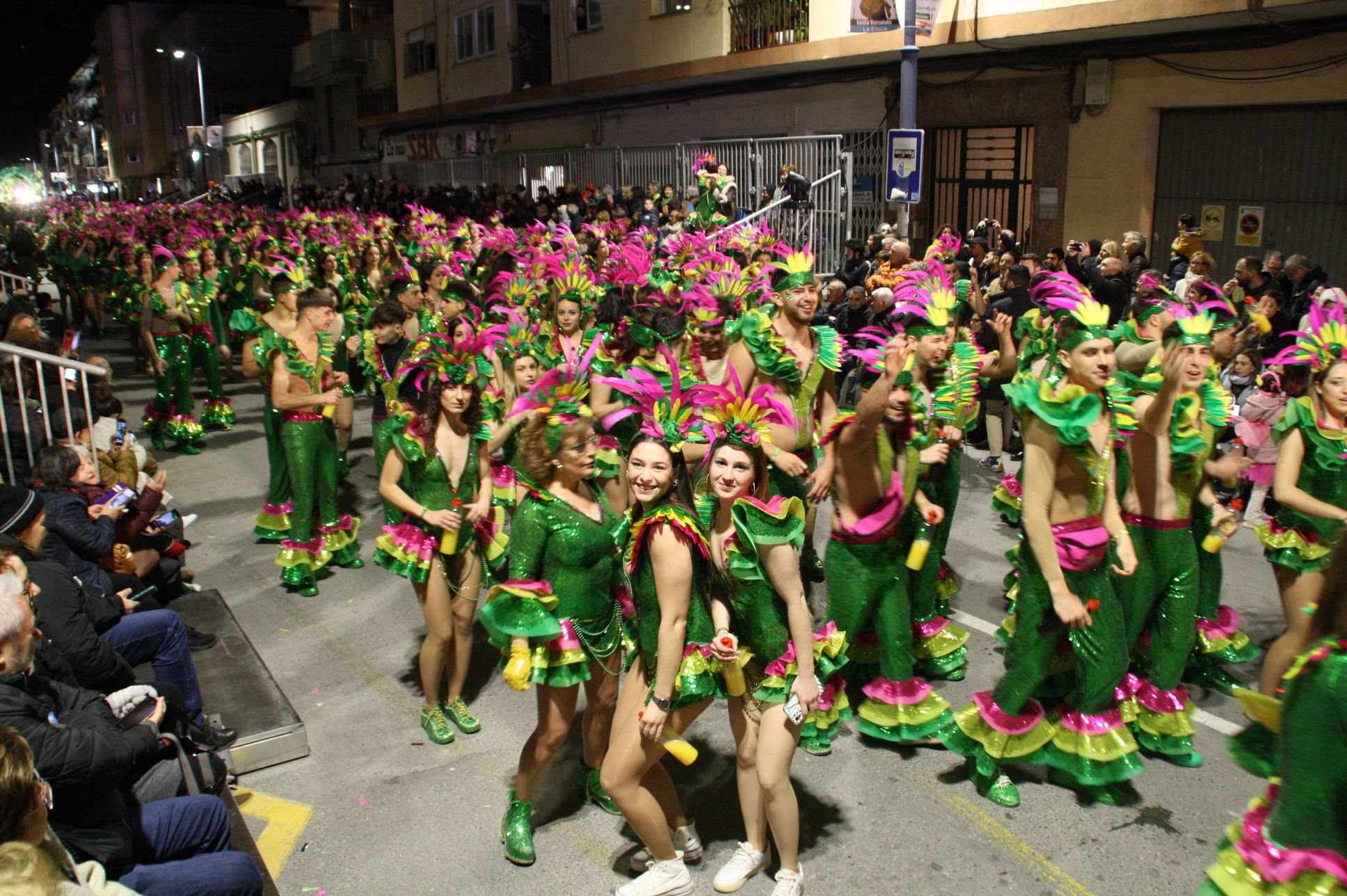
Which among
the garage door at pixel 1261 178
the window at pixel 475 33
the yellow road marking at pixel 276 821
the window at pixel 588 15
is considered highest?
the window at pixel 475 33

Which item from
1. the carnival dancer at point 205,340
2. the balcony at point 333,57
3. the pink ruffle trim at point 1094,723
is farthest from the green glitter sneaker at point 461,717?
the balcony at point 333,57

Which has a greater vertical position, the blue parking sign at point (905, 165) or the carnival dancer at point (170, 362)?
the blue parking sign at point (905, 165)

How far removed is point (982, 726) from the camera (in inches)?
191

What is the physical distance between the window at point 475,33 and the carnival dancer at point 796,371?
80.7 feet

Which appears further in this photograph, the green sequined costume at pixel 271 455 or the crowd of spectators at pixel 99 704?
the green sequined costume at pixel 271 455

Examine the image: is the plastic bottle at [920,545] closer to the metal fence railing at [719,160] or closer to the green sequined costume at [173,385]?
the green sequined costume at [173,385]

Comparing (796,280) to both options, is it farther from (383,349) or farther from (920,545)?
(383,349)

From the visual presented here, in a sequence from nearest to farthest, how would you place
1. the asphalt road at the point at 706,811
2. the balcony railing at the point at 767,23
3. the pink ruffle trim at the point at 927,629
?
the asphalt road at the point at 706,811
the pink ruffle trim at the point at 927,629
the balcony railing at the point at 767,23

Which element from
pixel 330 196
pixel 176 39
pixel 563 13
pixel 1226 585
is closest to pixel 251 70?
pixel 176 39

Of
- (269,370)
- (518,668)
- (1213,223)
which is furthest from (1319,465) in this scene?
(1213,223)

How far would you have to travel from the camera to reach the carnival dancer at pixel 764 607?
150 inches

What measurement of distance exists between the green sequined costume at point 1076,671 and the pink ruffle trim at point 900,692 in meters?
0.28

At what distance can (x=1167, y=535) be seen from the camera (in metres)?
4.95

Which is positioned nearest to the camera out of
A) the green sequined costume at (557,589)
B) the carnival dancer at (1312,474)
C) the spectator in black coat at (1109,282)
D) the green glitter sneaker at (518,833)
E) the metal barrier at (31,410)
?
the green sequined costume at (557,589)
